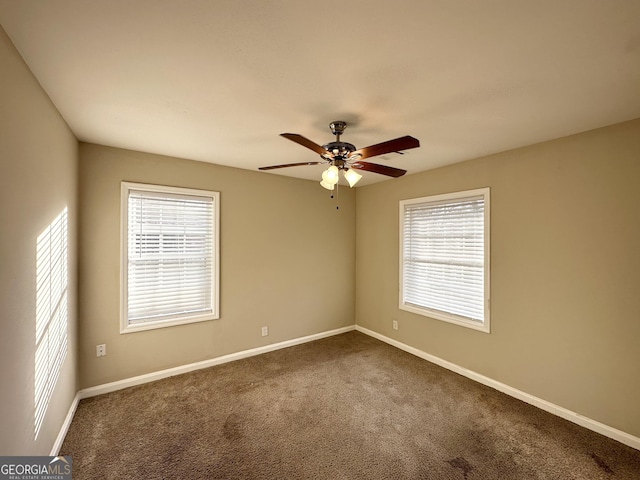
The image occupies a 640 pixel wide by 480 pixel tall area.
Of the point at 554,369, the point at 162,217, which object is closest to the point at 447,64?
the point at 554,369

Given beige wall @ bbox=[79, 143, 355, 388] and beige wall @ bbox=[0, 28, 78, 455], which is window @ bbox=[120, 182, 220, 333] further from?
beige wall @ bbox=[0, 28, 78, 455]

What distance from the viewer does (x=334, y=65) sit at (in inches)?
61.1

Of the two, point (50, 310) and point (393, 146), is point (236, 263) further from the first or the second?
point (393, 146)

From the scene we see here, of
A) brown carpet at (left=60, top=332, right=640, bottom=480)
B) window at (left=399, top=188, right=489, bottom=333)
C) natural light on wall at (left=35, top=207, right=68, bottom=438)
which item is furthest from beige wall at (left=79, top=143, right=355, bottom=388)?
window at (left=399, top=188, right=489, bottom=333)

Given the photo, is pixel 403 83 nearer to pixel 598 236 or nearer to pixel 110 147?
pixel 598 236

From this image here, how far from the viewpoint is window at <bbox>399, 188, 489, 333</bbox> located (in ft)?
10.5

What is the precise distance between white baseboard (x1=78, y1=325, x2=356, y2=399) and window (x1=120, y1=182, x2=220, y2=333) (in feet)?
1.72

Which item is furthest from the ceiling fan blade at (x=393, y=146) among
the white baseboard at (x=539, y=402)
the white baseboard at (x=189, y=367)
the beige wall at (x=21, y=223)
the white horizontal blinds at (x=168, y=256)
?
the white baseboard at (x=189, y=367)

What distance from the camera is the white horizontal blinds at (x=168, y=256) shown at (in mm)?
3055

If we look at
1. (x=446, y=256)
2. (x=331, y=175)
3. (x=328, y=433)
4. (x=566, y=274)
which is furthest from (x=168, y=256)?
(x=566, y=274)

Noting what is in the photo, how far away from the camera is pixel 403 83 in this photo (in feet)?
5.64

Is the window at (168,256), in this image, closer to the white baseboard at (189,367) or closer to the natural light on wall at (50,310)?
the white baseboard at (189,367)

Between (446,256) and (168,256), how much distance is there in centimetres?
333

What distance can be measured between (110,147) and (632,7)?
3822 millimetres
